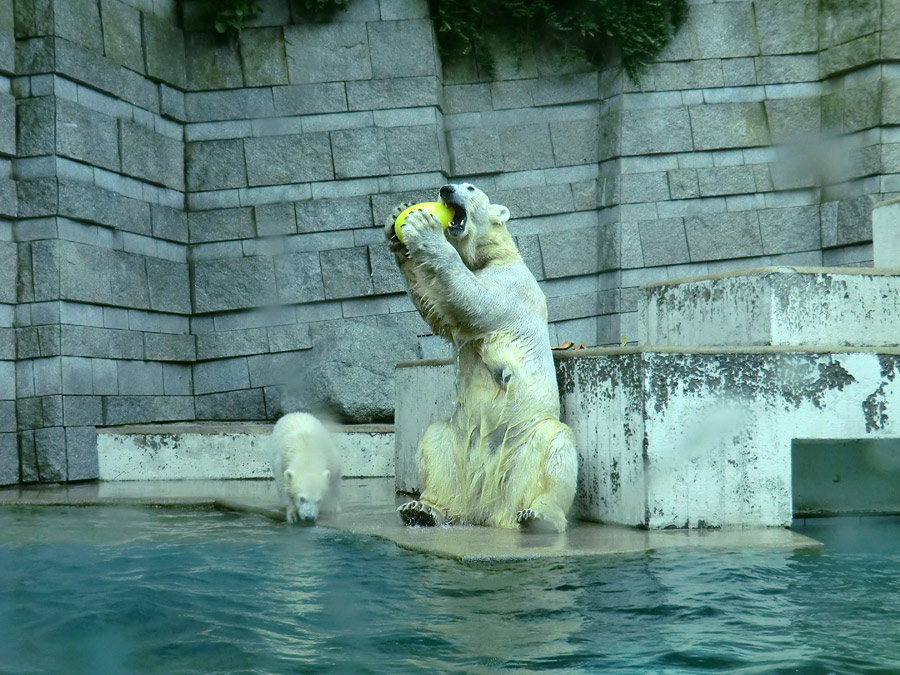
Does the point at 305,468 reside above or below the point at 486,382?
below

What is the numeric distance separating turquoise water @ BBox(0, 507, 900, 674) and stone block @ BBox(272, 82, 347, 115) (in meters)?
6.20

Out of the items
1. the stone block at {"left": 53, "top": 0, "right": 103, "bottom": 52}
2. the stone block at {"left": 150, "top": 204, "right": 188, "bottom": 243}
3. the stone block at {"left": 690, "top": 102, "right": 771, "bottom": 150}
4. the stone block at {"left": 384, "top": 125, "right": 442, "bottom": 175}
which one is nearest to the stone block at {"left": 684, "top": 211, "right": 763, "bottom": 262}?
→ the stone block at {"left": 690, "top": 102, "right": 771, "bottom": 150}

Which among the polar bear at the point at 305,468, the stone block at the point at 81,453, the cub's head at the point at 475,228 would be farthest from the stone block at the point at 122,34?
the cub's head at the point at 475,228

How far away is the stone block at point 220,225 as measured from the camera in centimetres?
981

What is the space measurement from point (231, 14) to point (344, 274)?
2775 mm

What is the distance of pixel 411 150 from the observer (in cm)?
988

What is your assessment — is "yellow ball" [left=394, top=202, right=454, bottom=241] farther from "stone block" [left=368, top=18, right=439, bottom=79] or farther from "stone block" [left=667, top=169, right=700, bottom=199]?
"stone block" [left=667, top=169, right=700, bottom=199]

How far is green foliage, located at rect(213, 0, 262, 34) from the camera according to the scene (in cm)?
970

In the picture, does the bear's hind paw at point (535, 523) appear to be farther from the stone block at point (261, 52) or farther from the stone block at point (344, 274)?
the stone block at point (261, 52)

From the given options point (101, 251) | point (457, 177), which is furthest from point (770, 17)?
point (101, 251)

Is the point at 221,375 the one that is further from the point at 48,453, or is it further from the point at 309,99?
the point at 309,99

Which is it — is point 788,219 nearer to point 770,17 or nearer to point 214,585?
point 770,17

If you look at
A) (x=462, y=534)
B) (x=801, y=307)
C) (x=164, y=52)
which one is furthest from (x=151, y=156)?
(x=801, y=307)

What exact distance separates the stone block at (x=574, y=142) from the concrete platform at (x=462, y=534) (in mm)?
4913
